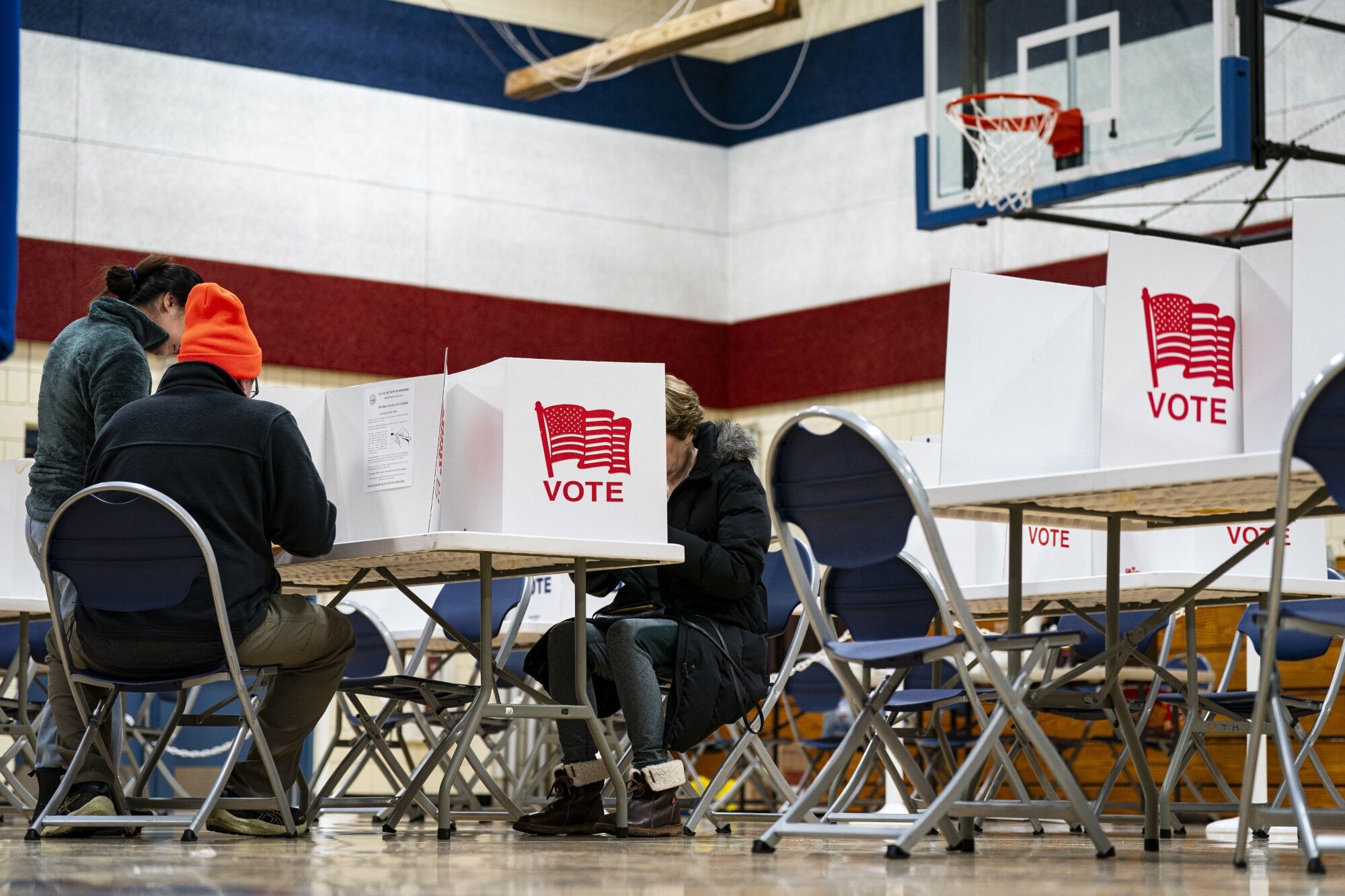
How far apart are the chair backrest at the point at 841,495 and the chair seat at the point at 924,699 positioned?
81 cm

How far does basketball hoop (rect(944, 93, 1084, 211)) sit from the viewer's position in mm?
7293

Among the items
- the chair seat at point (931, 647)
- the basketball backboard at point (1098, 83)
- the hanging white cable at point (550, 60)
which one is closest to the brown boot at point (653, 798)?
the chair seat at point (931, 647)

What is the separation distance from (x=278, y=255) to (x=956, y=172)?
3.73 m

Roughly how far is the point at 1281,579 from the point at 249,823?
2.25m

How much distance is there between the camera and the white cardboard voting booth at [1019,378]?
3418mm

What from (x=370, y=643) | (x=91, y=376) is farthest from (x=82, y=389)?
(x=370, y=643)

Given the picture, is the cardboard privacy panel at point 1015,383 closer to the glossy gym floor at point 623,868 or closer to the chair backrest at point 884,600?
the chair backrest at point 884,600

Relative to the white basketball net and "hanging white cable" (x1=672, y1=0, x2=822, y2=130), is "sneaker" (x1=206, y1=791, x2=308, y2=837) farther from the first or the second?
"hanging white cable" (x1=672, y1=0, x2=822, y2=130)

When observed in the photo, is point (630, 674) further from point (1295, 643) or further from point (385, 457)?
point (1295, 643)

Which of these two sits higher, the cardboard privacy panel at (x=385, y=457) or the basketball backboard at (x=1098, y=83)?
the basketball backboard at (x=1098, y=83)

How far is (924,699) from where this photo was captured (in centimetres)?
378

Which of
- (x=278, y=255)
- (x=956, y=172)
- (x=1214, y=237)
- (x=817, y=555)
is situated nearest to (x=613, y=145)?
(x=278, y=255)

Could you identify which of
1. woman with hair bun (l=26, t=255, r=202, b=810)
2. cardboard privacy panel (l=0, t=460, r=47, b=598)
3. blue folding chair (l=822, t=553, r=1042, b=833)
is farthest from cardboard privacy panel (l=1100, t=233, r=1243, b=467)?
cardboard privacy panel (l=0, t=460, r=47, b=598)

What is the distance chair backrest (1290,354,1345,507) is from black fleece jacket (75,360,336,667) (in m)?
2.07
